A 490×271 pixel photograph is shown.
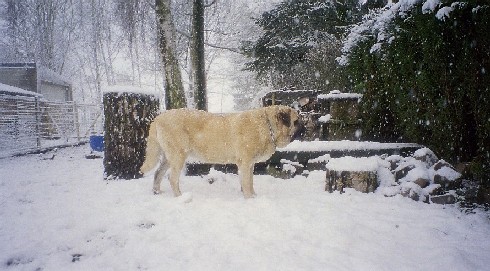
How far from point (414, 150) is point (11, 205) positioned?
6079 mm

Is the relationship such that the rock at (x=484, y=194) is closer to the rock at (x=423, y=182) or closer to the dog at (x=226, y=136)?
the rock at (x=423, y=182)

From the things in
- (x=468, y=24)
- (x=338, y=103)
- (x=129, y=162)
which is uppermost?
(x=468, y=24)

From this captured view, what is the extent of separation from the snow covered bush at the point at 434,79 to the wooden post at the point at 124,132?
444 cm

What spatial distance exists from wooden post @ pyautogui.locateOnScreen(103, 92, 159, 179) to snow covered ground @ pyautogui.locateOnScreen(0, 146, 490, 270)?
0.81m

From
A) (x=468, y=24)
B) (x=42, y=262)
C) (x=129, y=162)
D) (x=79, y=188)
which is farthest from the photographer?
(x=129, y=162)

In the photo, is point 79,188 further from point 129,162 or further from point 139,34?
point 139,34

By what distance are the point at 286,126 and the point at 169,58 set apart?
4.51 m

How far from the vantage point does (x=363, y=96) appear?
654 cm

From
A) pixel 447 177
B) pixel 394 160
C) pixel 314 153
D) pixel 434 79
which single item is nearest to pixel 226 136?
pixel 314 153

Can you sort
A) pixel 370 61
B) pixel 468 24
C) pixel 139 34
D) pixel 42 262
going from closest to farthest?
pixel 42 262
pixel 468 24
pixel 370 61
pixel 139 34

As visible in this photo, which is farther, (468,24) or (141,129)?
(141,129)

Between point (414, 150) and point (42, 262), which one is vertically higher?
point (414, 150)

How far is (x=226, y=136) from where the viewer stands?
405 centimetres

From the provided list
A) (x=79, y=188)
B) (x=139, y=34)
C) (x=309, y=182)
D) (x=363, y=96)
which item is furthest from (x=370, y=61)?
(x=139, y=34)
